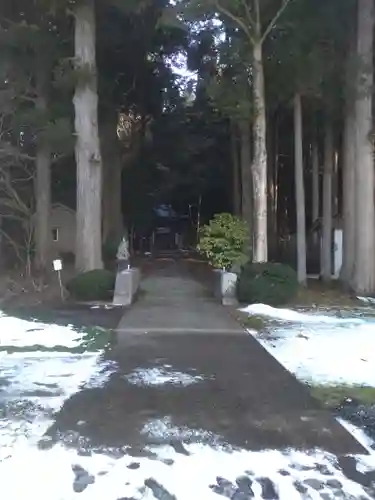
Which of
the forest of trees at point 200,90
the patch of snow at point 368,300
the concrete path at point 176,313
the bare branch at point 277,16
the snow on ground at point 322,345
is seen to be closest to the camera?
the snow on ground at point 322,345

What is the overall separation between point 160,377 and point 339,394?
2.03 metres

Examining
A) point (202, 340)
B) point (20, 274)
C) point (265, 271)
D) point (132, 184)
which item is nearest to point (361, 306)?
point (265, 271)

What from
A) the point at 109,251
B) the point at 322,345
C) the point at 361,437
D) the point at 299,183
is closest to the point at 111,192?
the point at 109,251

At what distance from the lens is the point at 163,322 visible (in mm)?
13477

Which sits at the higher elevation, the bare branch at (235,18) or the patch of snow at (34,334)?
the bare branch at (235,18)

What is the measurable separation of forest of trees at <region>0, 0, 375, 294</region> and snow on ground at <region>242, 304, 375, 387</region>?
15.8 feet

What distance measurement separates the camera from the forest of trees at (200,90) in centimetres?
1880

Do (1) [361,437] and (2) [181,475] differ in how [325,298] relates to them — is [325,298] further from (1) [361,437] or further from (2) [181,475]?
(2) [181,475]

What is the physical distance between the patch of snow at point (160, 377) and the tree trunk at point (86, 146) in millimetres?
10975

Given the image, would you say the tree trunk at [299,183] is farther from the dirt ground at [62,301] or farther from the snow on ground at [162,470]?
the snow on ground at [162,470]

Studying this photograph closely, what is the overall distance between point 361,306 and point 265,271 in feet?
7.58

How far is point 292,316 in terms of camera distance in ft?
48.0

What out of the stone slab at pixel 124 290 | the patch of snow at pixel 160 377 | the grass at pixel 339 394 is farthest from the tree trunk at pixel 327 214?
the grass at pixel 339 394

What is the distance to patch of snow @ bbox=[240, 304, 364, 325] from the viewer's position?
1371cm
